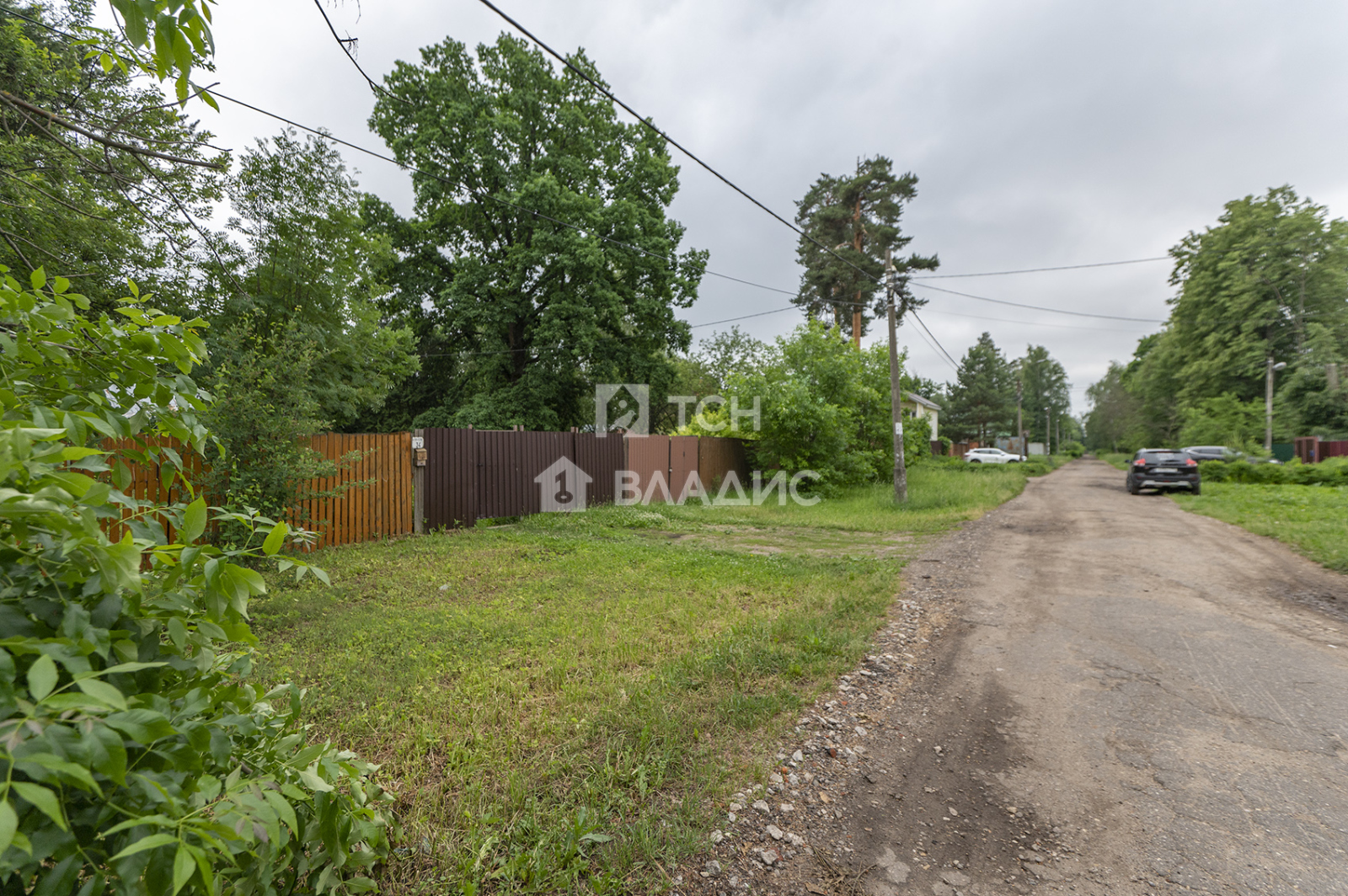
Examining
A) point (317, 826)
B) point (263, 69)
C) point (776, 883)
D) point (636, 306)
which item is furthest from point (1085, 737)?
point (636, 306)

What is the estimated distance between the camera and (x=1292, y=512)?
33.2 ft

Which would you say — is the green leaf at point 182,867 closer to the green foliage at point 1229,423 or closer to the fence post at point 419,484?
the fence post at point 419,484

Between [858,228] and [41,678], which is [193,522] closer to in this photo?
[41,678]

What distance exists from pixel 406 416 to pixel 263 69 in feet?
64.7

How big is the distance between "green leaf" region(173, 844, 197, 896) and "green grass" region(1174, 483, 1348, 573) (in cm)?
1008

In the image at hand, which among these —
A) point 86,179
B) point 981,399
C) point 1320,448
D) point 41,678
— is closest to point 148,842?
point 41,678

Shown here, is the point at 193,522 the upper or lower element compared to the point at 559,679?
upper

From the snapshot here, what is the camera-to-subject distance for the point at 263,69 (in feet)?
14.4

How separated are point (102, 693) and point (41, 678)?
7 cm

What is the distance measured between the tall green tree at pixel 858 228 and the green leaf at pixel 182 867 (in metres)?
24.6

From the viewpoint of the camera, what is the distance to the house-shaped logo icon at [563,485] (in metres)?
11.2

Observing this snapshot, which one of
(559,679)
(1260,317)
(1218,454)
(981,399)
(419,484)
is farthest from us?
(981,399)

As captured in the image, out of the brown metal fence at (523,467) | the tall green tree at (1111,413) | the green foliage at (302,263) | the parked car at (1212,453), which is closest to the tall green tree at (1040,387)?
the tall green tree at (1111,413)

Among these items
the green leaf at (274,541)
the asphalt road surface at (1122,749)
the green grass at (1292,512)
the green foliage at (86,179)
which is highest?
the green foliage at (86,179)
